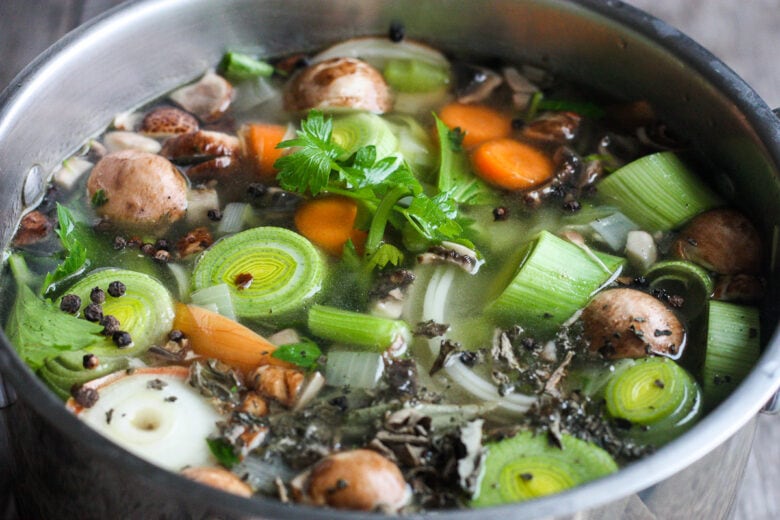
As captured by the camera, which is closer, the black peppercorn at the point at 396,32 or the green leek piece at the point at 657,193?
the green leek piece at the point at 657,193

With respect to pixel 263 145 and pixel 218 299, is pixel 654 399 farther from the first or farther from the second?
pixel 263 145

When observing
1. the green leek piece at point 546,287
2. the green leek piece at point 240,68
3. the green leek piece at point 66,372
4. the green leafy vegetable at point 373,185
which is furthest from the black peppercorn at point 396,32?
the green leek piece at point 66,372

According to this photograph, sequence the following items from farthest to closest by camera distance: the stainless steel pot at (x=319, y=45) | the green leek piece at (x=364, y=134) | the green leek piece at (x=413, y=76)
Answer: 1. the green leek piece at (x=413, y=76)
2. the green leek piece at (x=364, y=134)
3. the stainless steel pot at (x=319, y=45)

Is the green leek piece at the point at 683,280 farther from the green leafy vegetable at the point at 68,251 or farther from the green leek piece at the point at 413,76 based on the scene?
the green leafy vegetable at the point at 68,251

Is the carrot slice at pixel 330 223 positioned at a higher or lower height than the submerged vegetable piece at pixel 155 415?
higher

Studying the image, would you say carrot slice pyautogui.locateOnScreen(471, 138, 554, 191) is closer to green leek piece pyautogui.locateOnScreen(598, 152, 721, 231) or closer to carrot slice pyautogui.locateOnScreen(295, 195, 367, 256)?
Answer: green leek piece pyautogui.locateOnScreen(598, 152, 721, 231)

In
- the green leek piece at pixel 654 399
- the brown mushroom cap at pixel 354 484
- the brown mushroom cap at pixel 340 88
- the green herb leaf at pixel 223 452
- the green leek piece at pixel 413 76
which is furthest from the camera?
the green leek piece at pixel 413 76
